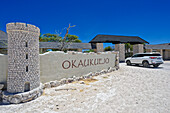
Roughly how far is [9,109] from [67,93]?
7.34 feet

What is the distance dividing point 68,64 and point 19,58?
3134mm

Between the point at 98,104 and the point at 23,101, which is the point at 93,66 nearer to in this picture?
the point at 98,104

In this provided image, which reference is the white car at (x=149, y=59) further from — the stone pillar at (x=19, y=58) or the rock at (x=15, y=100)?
the rock at (x=15, y=100)

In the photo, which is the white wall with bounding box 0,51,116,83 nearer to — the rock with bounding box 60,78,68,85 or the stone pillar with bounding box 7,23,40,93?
the rock with bounding box 60,78,68,85

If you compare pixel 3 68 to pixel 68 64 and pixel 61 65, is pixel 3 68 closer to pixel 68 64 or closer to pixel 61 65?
pixel 61 65

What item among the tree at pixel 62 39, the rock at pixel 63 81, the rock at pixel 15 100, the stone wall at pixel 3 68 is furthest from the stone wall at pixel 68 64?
the tree at pixel 62 39

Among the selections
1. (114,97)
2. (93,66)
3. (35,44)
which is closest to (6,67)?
(35,44)

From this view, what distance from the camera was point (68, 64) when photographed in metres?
6.96

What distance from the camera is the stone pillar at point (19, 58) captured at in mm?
4238

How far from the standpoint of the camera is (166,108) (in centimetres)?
359

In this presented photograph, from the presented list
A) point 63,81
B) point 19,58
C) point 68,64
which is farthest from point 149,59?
point 19,58

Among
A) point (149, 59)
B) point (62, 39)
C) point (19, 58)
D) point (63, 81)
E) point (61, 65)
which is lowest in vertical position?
point (63, 81)

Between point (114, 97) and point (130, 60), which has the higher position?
point (130, 60)

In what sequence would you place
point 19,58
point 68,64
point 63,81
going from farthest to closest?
point 68,64
point 63,81
point 19,58
